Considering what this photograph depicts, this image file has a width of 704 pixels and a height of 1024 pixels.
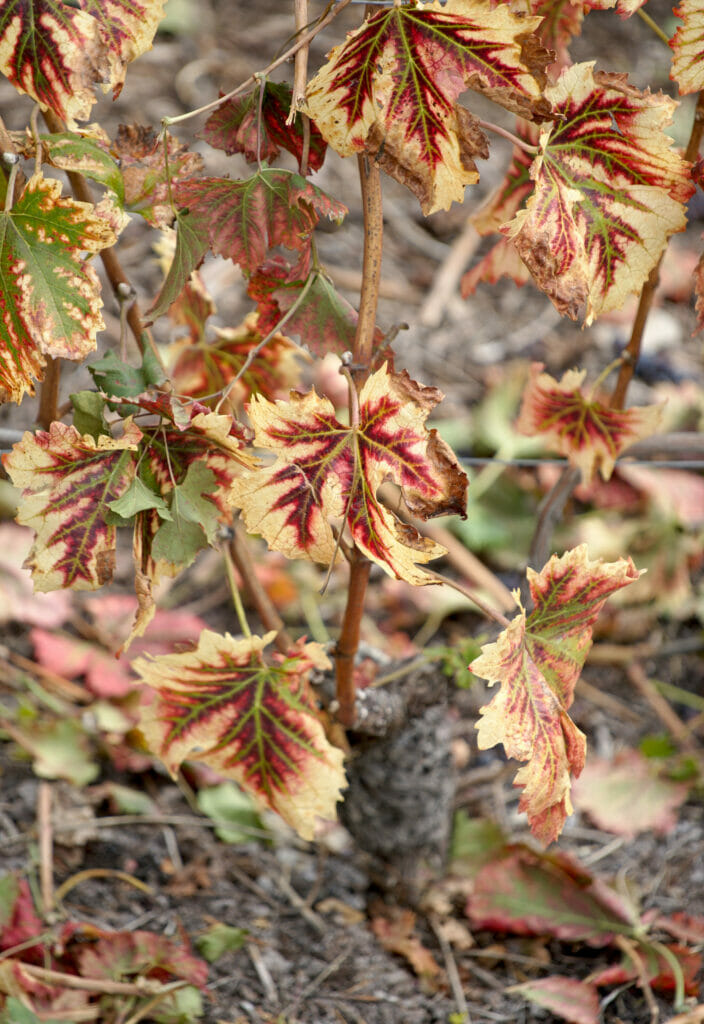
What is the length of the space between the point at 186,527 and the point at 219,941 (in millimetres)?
644

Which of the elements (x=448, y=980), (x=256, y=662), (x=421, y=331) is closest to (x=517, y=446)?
(x=421, y=331)

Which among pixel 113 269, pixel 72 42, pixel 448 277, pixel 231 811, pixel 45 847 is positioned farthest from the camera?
pixel 448 277

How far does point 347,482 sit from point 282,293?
0.83ft

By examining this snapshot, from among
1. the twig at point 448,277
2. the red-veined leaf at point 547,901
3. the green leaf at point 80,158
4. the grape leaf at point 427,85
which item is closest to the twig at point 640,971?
the red-veined leaf at point 547,901

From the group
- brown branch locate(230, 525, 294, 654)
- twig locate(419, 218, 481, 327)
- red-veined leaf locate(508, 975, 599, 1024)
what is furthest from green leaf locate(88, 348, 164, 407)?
twig locate(419, 218, 481, 327)

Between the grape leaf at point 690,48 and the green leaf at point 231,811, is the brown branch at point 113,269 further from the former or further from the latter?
the green leaf at point 231,811

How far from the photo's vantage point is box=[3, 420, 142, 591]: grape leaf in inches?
29.1

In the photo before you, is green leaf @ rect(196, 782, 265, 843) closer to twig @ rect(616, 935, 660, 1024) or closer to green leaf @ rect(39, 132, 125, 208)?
twig @ rect(616, 935, 660, 1024)

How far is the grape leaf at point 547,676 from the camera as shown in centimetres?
72

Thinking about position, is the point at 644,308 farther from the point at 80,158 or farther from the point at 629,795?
the point at 629,795

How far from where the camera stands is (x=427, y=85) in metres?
0.67

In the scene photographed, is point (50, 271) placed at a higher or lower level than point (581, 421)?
lower

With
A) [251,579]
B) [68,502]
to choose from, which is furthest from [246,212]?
[251,579]

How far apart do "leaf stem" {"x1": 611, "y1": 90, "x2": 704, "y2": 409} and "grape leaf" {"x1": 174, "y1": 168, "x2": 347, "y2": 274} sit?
1.06 ft
